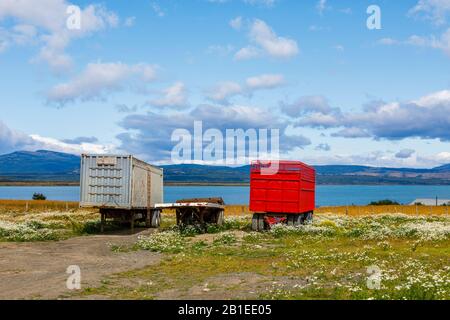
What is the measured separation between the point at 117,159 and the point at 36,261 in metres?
13.1

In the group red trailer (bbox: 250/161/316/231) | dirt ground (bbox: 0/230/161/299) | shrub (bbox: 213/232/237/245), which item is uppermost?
red trailer (bbox: 250/161/316/231)

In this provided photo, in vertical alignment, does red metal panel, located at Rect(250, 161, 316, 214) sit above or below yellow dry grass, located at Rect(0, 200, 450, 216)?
above

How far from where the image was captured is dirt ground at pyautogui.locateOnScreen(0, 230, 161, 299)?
1497 cm

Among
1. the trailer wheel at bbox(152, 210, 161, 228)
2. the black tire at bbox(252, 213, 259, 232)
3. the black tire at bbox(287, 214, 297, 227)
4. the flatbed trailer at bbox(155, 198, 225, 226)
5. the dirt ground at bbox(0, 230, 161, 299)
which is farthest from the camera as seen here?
the trailer wheel at bbox(152, 210, 161, 228)

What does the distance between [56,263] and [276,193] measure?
16.7 meters

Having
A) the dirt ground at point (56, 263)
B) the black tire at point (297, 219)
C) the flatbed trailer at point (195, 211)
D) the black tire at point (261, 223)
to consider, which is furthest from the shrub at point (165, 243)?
the black tire at point (297, 219)

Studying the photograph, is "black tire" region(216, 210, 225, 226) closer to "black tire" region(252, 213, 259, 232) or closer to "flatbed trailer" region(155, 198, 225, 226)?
"flatbed trailer" region(155, 198, 225, 226)

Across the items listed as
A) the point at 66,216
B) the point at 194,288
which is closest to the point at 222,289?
the point at 194,288

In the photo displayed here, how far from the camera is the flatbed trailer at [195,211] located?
3341cm

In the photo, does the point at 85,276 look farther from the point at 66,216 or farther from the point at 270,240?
the point at 66,216

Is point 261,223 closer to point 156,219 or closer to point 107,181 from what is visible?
point 107,181

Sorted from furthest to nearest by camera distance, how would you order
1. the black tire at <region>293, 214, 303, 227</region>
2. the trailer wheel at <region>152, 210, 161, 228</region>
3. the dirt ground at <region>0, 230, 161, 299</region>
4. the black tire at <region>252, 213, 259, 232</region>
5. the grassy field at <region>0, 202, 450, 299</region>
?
1. the trailer wheel at <region>152, 210, 161, 228</region>
2. the black tire at <region>293, 214, 303, 227</region>
3. the black tire at <region>252, 213, 259, 232</region>
4. the dirt ground at <region>0, 230, 161, 299</region>
5. the grassy field at <region>0, 202, 450, 299</region>

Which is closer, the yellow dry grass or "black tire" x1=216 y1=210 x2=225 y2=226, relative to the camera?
"black tire" x1=216 y1=210 x2=225 y2=226

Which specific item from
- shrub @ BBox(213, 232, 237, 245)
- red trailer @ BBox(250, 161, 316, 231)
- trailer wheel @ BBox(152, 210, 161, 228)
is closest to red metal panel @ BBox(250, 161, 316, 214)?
red trailer @ BBox(250, 161, 316, 231)
